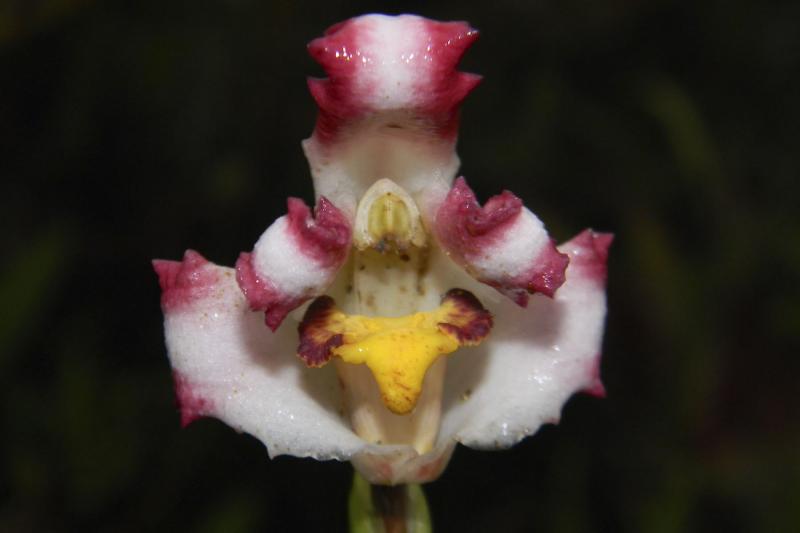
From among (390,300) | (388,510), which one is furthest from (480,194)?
(388,510)

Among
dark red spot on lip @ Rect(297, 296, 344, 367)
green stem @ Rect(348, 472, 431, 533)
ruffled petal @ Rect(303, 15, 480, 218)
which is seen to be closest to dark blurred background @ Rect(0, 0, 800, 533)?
green stem @ Rect(348, 472, 431, 533)

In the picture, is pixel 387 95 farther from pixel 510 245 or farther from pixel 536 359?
pixel 536 359

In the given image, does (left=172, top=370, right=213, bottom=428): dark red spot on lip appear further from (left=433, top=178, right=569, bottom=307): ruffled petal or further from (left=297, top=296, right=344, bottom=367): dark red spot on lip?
(left=433, top=178, right=569, bottom=307): ruffled petal

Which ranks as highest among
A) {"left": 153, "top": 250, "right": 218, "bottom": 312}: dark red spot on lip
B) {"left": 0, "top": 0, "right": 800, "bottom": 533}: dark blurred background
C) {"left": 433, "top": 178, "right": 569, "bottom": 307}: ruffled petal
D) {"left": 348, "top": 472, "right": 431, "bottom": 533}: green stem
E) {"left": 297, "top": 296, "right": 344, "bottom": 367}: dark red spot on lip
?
{"left": 433, "top": 178, "right": 569, "bottom": 307}: ruffled petal

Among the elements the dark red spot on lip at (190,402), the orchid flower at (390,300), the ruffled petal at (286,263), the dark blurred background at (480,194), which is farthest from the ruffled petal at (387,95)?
the dark blurred background at (480,194)

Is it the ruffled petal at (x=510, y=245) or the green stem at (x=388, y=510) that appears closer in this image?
the ruffled petal at (x=510, y=245)

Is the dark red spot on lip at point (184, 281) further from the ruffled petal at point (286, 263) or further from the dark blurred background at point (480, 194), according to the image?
the dark blurred background at point (480, 194)

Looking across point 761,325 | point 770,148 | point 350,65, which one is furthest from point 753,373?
point 350,65
